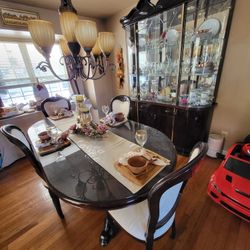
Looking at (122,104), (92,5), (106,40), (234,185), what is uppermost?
(92,5)

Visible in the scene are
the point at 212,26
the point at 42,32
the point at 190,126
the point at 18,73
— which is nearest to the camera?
the point at 42,32

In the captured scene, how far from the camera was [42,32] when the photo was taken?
102 cm

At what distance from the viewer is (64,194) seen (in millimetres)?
791

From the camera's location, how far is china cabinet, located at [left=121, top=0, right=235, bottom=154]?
5.82ft

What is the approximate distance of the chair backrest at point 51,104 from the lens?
7.08 ft

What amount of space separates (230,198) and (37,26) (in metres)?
2.17

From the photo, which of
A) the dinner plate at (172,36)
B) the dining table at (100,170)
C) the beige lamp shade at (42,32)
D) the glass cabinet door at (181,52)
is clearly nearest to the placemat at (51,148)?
the dining table at (100,170)

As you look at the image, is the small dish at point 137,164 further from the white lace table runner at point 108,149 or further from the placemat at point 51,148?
the placemat at point 51,148

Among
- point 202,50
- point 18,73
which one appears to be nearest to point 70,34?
point 202,50

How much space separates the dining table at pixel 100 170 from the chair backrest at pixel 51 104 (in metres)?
0.70

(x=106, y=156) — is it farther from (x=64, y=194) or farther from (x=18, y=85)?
(x=18, y=85)

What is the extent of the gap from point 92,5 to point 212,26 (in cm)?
199

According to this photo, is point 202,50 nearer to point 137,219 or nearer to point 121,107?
point 121,107

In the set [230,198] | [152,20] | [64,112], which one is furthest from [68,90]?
[230,198]
